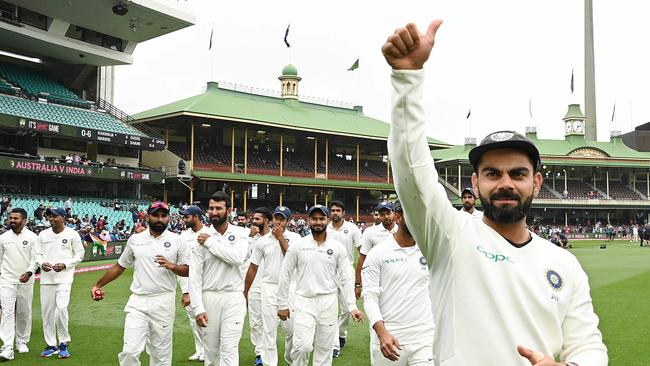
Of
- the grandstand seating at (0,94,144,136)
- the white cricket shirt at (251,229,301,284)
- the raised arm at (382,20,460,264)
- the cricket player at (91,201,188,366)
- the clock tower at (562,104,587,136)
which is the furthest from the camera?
the clock tower at (562,104,587,136)

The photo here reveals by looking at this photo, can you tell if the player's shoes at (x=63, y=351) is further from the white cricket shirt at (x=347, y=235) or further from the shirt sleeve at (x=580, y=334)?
the shirt sleeve at (x=580, y=334)

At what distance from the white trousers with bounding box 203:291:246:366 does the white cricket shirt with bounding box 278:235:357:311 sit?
0.82 meters

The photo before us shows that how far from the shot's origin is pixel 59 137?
130 ft

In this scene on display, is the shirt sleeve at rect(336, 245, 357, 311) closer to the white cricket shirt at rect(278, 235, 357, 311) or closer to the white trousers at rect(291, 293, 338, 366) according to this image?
the white cricket shirt at rect(278, 235, 357, 311)

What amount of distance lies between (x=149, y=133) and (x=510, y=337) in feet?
147

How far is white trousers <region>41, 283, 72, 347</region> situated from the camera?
1058 cm

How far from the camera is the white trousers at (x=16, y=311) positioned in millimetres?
10680

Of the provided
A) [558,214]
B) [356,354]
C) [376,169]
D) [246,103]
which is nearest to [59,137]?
[246,103]

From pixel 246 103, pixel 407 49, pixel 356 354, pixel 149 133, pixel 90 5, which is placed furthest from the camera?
pixel 246 103

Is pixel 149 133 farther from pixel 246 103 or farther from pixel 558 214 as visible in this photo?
pixel 558 214

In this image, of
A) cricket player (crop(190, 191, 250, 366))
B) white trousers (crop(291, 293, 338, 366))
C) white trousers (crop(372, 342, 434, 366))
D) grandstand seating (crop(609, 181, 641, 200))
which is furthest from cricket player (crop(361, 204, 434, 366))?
grandstand seating (crop(609, 181, 641, 200))

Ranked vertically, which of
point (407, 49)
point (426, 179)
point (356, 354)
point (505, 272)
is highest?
point (407, 49)

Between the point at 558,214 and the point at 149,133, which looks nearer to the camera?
the point at 149,133

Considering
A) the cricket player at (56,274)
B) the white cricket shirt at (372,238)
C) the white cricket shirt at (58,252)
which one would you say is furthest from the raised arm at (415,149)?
the white cricket shirt at (58,252)
